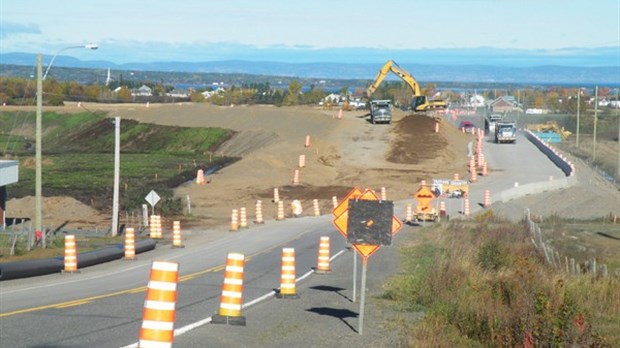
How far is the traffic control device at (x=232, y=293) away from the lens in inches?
612

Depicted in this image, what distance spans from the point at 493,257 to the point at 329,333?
11662mm

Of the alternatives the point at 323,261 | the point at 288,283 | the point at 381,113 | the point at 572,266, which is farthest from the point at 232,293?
the point at 381,113

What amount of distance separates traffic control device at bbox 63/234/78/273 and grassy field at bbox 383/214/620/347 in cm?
773

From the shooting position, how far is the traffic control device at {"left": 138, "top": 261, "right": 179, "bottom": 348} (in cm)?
1012

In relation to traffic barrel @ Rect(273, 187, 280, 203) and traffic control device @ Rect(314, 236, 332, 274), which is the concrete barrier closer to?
traffic control device @ Rect(314, 236, 332, 274)

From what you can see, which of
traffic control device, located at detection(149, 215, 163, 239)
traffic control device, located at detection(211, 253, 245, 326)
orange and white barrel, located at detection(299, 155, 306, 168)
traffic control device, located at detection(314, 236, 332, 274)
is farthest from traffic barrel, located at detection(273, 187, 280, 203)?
traffic control device, located at detection(211, 253, 245, 326)

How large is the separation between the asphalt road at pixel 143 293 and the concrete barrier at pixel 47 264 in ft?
0.84

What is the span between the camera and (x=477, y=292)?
1905 centimetres

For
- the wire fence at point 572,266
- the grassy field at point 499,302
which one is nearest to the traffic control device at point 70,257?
the grassy field at point 499,302

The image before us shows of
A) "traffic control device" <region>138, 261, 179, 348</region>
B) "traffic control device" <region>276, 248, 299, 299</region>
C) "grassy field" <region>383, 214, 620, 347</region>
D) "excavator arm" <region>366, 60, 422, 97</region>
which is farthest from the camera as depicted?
"excavator arm" <region>366, 60, 422, 97</region>

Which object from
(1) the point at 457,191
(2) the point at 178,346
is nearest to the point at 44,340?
(2) the point at 178,346

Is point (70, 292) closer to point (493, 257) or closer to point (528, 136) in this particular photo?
point (493, 257)

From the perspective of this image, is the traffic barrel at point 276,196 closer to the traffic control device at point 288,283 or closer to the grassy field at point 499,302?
the grassy field at point 499,302

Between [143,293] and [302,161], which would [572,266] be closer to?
[143,293]
